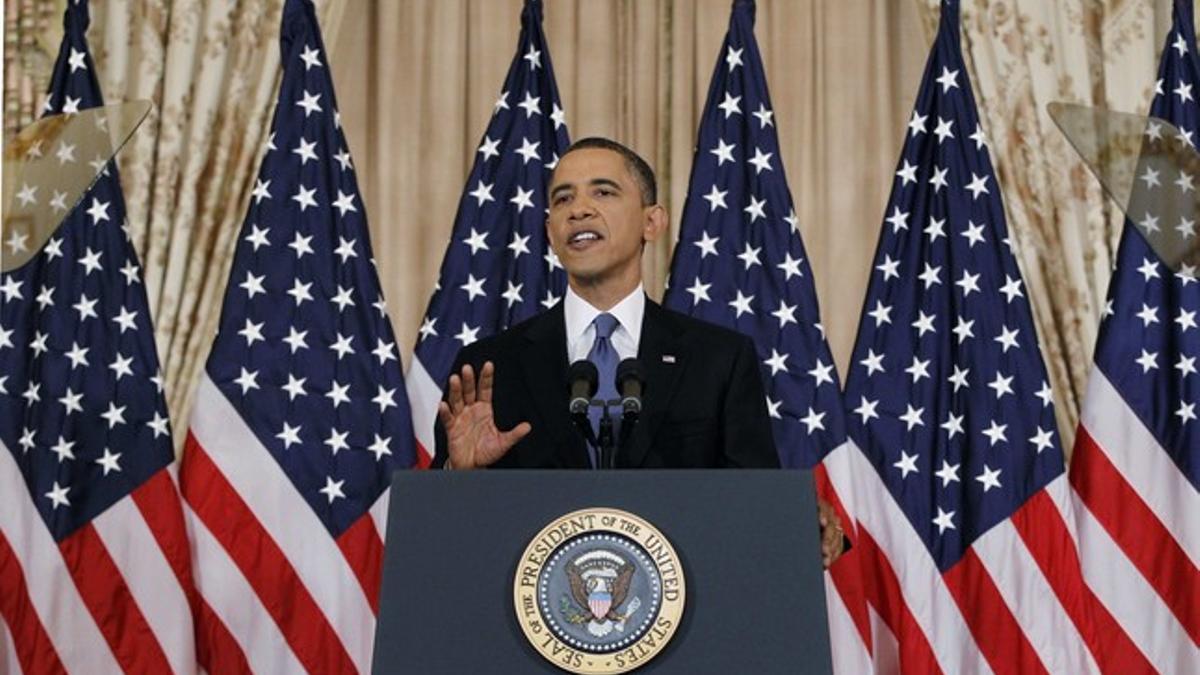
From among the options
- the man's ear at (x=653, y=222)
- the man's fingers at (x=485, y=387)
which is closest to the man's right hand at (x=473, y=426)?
the man's fingers at (x=485, y=387)

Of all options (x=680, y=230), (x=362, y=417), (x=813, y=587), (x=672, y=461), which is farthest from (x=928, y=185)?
(x=813, y=587)

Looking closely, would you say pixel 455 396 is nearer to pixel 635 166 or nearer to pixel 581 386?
pixel 581 386

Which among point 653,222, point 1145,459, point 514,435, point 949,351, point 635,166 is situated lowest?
point 1145,459

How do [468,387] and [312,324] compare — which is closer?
[468,387]

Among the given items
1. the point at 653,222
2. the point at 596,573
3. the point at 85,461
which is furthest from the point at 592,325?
the point at 85,461

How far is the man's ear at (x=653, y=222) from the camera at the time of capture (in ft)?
11.2

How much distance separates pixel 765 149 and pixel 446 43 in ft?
3.98

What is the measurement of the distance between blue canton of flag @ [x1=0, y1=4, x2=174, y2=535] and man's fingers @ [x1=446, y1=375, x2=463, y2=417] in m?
2.62

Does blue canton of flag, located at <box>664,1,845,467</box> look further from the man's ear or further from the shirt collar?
the shirt collar

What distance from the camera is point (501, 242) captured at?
530 centimetres

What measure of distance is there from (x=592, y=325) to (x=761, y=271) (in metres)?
2.09

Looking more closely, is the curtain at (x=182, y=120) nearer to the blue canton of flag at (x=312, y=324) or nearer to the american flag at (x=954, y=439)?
the blue canton of flag at (x=312, y=324)

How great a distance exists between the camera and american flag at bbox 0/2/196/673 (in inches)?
195

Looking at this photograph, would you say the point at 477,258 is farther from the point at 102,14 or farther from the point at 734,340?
the point at 734,340
